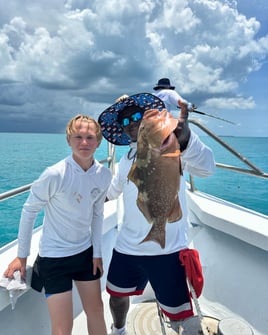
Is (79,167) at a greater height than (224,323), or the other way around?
(79,167)

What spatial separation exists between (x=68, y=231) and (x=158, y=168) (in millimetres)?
853

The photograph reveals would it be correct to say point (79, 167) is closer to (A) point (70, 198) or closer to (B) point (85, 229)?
(A) point (70, 198)

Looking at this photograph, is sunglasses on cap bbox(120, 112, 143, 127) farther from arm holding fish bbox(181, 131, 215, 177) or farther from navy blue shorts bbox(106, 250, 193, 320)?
navy blue shorts bbox(106, 250, 193, 320)

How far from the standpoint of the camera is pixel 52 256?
1.65 m

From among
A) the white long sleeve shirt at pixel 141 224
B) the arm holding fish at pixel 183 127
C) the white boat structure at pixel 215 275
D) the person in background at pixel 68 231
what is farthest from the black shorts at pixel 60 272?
the arm holding fish at pixel 183 127

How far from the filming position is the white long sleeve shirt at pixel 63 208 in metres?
1.61

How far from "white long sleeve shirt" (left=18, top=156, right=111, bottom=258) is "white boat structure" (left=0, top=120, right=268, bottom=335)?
0.86 ft

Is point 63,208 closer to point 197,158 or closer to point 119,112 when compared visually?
Answer: point 119,112

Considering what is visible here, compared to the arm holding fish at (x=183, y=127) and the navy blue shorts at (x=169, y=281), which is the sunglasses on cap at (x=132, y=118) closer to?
the arm holding fish at (x=183, y=127)

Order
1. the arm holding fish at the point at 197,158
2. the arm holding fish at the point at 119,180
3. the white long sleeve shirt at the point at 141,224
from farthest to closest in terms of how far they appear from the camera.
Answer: the arm holding fish at the point at 119,180
the white long sleeve shirt at the point at 141,224
the arm holding fish at the point at 197,158

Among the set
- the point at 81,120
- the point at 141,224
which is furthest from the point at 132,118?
the point at 141,224

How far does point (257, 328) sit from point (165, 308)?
3.39 ft

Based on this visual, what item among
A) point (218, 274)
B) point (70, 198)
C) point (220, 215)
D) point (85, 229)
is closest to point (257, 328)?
point (218, 274)

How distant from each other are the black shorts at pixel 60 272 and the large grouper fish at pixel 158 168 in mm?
730
